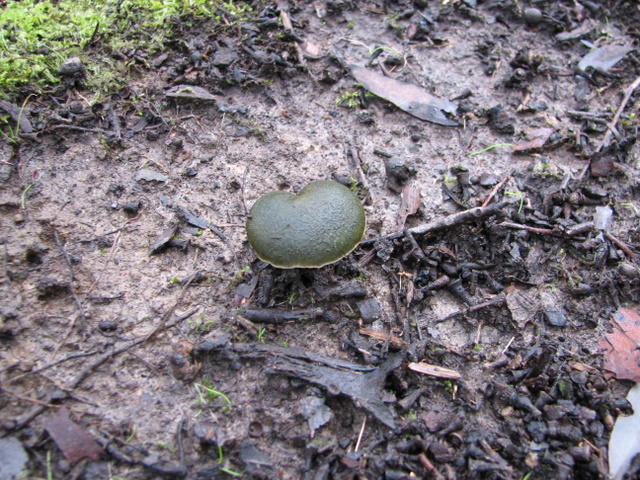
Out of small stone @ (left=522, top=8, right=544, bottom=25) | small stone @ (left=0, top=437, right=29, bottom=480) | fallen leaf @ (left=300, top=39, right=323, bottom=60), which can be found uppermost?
small stone @ (left=522, top=8, right=544, bottom=25)

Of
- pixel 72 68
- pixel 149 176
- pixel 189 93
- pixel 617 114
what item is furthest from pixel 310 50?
pixel 617 114

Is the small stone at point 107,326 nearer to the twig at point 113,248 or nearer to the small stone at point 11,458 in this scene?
the twig at point 113,248

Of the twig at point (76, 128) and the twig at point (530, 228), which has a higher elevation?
the twig at point (76, 128)

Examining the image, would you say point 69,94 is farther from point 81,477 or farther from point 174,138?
point 81,477

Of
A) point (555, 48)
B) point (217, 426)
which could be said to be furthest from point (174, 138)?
point (555, 48)

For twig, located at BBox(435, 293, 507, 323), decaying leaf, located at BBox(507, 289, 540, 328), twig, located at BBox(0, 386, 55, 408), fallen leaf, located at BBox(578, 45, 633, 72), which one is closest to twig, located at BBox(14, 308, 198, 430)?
twig, located at BBox(0, 386, 55, 408)

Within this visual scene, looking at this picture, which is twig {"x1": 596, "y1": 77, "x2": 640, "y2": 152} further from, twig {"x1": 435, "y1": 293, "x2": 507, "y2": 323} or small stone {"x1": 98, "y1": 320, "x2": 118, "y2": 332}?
small stone {"x1": 98, "y1": 320, "x2": 118, "y2": 332}

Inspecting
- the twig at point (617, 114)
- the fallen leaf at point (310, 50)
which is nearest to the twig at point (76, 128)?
the fallen leaf at point (310, 50)
